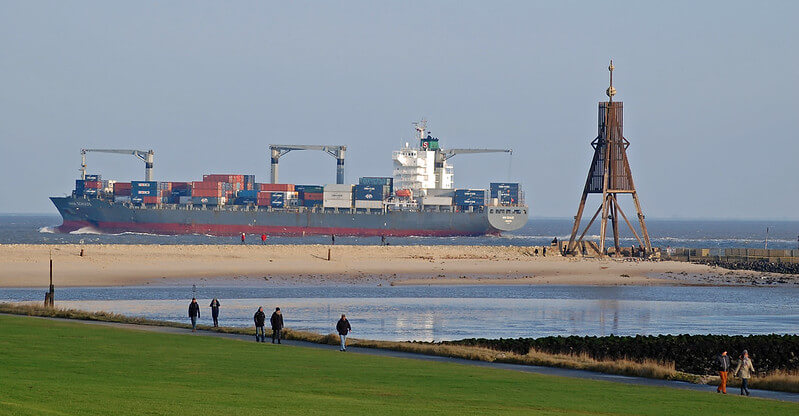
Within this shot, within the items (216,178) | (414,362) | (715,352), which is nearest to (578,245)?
(715,352)

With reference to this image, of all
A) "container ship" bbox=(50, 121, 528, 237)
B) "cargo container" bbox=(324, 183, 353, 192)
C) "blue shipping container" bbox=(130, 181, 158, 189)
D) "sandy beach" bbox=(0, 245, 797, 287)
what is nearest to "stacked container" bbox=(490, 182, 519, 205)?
"container ship" bbox=(50, 121, 528, 237)

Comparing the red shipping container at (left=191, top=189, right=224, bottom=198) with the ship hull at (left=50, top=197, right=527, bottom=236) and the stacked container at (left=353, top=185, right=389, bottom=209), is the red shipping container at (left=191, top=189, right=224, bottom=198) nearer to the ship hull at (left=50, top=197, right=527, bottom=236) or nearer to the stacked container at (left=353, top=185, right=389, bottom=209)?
the ship hull at (left=50, top=197, right=527, bottom=236)

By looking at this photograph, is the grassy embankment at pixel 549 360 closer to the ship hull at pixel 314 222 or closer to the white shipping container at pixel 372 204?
the ship hull at pixel 314 222

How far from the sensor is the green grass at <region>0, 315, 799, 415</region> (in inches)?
471

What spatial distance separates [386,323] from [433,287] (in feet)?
48.5

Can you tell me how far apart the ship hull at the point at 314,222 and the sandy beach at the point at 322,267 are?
49.0m

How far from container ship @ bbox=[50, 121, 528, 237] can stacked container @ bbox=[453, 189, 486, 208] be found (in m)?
0.09

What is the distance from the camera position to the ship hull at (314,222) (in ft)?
359

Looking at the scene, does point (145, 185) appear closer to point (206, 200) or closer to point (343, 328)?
point (206, 200)

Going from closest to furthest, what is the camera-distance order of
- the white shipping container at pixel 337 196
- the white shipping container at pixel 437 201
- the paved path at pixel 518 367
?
the paved path at pixel 518 367 → the white shipping container at pixel 437 201 → the white shipping container at pixel 337 196

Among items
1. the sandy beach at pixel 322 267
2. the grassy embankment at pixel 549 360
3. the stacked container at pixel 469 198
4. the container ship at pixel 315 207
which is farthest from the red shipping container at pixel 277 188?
the grassy embankment at pixel 549 360

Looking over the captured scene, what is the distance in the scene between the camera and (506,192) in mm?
119562

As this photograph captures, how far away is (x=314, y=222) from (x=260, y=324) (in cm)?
9091

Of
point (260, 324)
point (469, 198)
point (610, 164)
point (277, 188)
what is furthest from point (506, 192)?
point (260, 324)
